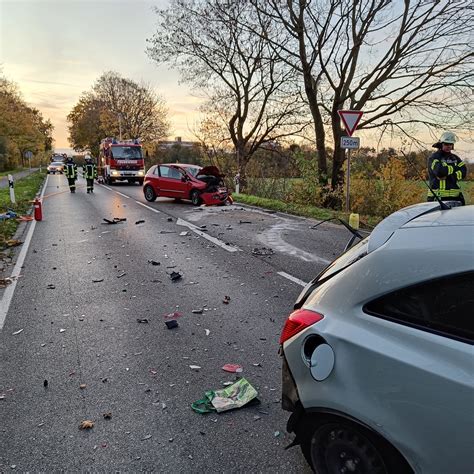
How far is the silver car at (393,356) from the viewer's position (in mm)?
1709

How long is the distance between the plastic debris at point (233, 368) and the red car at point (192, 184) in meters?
12.6

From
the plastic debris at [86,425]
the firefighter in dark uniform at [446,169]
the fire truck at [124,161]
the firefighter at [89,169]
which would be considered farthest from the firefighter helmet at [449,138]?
the fire truck at [124,161]

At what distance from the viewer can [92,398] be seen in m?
3.33

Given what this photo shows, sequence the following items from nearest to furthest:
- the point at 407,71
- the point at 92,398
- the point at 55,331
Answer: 1. the point at 92,398
2. the point at 55,331
3. the point at 407,71

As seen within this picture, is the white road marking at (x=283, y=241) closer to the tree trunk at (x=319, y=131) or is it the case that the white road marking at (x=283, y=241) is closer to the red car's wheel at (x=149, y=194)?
the tree trunk at (x=319, y=131)

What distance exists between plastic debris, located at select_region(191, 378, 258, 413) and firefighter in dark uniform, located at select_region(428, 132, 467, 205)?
532 cm

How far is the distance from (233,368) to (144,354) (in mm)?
897

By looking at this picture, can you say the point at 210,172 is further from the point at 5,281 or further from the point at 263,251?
the point at 5,281

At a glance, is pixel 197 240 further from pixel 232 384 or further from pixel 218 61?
pixel 218 61

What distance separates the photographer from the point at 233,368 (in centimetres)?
375

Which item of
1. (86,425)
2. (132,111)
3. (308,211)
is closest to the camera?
(86,425)

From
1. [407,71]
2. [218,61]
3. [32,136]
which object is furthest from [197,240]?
[32,136]

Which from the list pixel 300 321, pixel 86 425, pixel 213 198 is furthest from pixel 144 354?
pixel 213 198

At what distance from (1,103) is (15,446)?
47014mm
